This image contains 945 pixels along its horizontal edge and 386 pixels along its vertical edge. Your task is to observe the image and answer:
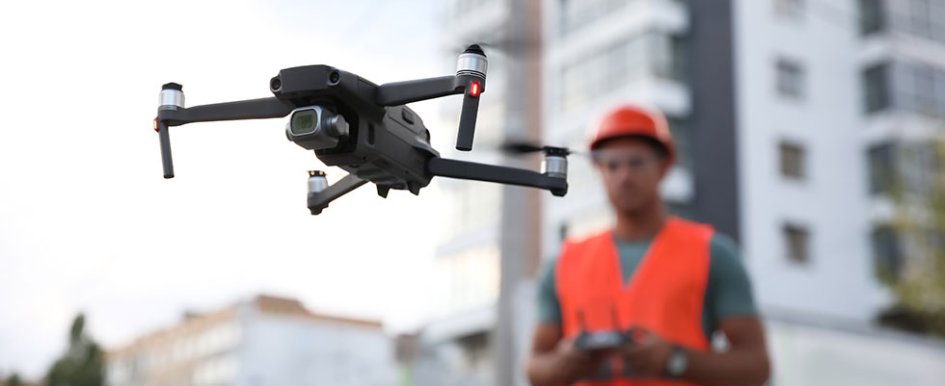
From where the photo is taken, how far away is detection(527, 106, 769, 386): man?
4199 mm

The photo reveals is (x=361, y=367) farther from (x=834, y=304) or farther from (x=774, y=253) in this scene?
(x=834, y=304)

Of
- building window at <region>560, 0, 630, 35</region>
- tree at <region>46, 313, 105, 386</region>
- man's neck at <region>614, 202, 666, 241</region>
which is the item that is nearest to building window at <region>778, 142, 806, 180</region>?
building window at <region>560, 0, 630, 35</region>

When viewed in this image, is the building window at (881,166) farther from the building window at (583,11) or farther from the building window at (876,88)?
the building window at (583,11)

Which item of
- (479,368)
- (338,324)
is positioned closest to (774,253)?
(479,368)

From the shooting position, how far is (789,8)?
3128cm

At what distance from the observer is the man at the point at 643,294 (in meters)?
4.20

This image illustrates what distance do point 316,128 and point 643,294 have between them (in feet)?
8.01

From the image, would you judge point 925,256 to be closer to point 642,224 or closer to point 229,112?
point 642,224

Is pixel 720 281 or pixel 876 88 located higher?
pixel 876 88

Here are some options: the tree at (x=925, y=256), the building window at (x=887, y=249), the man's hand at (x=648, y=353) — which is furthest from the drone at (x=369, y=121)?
the building window at (x=887, y=249)

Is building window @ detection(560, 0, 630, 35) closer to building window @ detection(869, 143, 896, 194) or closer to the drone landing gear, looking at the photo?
building window @ detection(869, 143, 896, 194)

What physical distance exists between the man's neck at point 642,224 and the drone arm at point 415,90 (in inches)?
101

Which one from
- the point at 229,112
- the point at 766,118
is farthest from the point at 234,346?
the point at 766,118

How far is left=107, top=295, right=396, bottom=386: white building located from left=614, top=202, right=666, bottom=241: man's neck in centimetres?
275
